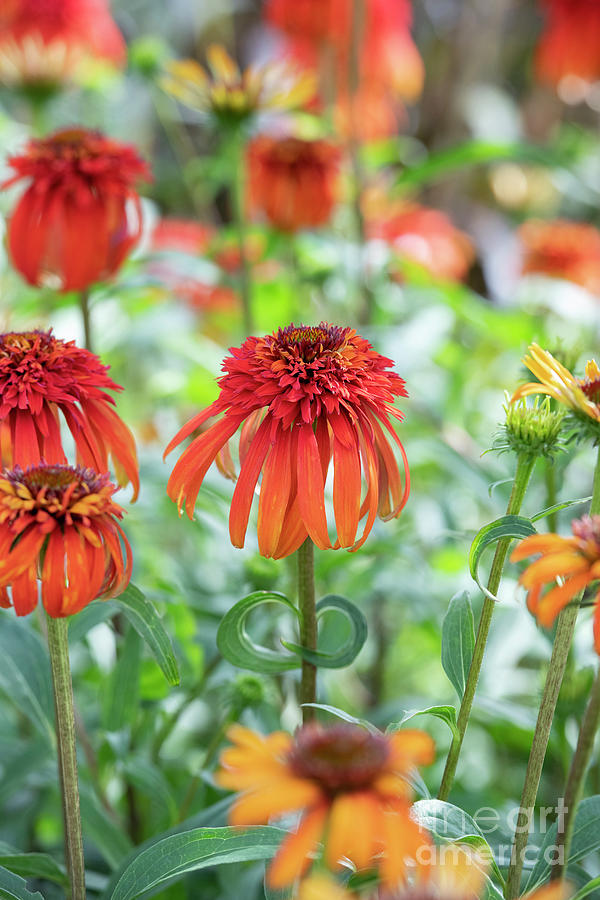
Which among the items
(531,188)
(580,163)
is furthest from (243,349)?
(531,188)

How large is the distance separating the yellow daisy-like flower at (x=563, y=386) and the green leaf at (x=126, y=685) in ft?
1.05

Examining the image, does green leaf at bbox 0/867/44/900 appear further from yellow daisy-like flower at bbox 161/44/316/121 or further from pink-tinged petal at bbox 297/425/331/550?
yellow daisy-like flower at bbox 161/44/316/121

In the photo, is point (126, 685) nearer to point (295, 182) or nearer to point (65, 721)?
point (65, 721)

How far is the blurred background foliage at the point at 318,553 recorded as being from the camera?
2.01ft

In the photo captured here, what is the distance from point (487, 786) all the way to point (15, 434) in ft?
2.08

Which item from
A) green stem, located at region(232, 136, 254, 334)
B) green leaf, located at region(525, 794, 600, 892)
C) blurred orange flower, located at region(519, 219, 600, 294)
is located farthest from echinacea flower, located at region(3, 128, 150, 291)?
blurred orange flower, located at region(519, 219, 600, 294)

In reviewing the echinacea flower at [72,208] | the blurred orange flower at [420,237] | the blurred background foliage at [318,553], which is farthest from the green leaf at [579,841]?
the blurred orange flower at [420,237]

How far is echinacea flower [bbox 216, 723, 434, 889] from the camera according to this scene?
0.27 m

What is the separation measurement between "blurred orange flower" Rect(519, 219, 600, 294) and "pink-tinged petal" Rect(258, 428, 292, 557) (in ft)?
2.92

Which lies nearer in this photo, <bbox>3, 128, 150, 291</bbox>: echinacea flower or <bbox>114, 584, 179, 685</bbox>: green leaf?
<bbox>114, 584, 179, 685</bbox>: green leaf

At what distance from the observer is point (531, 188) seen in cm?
160

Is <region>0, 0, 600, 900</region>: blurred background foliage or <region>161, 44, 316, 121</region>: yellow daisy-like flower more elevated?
<region>161, 44, 316, 121</region>: yellow daisy-like flower

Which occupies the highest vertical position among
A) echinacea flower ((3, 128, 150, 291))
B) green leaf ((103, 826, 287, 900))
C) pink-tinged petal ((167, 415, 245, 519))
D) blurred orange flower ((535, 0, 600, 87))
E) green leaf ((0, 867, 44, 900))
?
blurred orange flower ((535, 0, 600, 87))

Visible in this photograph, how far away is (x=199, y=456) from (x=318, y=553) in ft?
1.28
